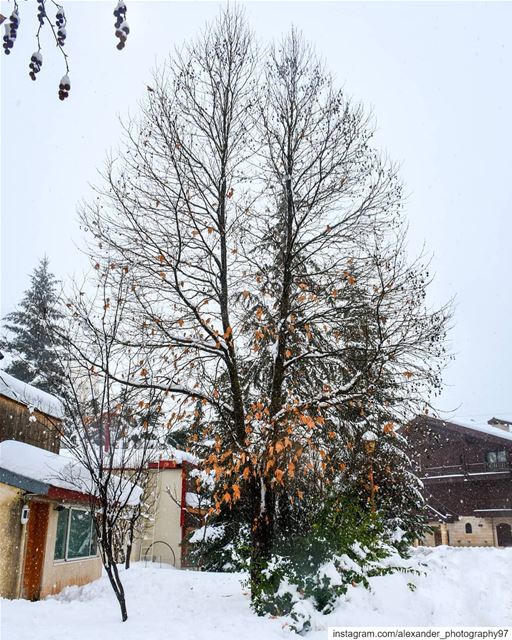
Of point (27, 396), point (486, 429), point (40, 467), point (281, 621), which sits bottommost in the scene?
point (281, 621)

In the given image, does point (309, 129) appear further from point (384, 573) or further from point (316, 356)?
point (384, 573)

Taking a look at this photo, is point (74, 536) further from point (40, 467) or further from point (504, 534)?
point (504, 534)

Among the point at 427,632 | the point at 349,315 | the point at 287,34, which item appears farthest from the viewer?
the point at 287,34

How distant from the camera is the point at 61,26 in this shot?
8.73 ft

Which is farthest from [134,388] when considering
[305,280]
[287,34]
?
[287,34]

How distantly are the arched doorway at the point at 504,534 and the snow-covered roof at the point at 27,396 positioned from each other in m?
23.5

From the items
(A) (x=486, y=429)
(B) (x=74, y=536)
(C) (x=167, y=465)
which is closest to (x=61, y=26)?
(B) (x=74, y=536)

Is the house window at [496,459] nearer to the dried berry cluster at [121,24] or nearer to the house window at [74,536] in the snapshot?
the house window at [74,536]

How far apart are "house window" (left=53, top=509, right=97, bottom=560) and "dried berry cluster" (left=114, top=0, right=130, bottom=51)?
13086 millimetres

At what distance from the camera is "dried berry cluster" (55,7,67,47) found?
104 inches

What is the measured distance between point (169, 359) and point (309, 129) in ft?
18.2

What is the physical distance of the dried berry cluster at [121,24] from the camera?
95.7 inches

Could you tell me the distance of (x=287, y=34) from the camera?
12.0 m

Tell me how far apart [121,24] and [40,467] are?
453 inches
